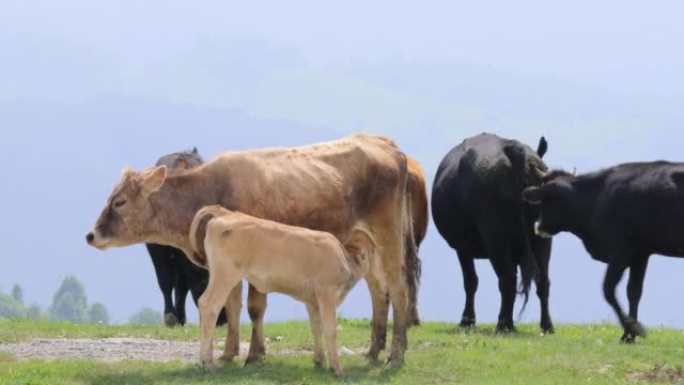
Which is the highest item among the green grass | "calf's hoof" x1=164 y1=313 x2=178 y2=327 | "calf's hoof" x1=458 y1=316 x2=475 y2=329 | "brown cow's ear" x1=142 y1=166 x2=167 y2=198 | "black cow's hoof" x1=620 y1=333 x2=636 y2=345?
"brown cow's ear" x1=142 y1=166 x2=167 y2=198

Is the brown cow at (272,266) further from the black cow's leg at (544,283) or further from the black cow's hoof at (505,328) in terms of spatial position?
the black cow's leg at (544,283)

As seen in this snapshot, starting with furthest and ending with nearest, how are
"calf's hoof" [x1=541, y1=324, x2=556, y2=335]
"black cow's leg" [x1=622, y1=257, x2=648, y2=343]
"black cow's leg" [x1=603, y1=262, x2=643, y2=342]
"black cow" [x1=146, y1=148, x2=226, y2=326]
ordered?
"black cow" [x1=146, y1=148, x2=226, y2=326] < "calf's hoof" [x1=541, y1=324, x2=556, y2=335] < "black cow's leg" [x1=622, y1=257, x2=648, y2=343] < "black cow's leg" [x1=603, y1=262, x2=643, y2=342]

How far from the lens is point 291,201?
61.8 feet

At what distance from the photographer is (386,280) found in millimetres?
19672

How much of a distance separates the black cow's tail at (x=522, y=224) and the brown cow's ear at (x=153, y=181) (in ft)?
22.9

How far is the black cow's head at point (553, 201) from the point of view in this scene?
2389 centimetres

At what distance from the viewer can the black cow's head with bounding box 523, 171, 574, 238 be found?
78.4 ft

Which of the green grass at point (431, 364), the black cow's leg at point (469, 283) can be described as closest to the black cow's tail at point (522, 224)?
the green grass at point (431, 364)

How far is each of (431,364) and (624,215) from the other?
4.75 metres

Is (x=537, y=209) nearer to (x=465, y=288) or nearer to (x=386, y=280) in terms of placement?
(x=465, y=288)

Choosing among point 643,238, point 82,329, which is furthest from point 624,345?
point 82,329

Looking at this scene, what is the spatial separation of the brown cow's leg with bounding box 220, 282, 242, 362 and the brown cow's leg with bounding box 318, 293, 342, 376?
1.31 meters

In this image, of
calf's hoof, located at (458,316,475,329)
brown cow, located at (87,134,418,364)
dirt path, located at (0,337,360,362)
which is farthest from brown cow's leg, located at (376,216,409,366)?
calf's hoof, located at (458,316,475,329)

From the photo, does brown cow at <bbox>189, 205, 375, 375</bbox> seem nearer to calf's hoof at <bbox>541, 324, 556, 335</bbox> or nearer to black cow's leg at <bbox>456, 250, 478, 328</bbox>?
calf's hoof at <bbox>541, 324, 556, 335</bbox>
